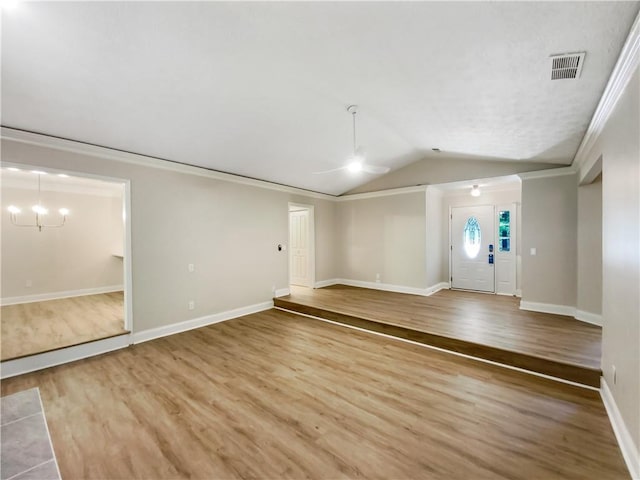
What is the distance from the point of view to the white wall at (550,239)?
4.44 metres

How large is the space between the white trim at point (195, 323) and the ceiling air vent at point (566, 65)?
531 cm

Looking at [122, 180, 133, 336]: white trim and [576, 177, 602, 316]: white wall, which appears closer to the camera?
[122, 180, 133, 336]: white trim

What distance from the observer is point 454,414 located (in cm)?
228

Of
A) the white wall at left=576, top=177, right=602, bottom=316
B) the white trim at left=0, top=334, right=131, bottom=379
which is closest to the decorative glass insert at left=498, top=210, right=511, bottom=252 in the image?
the white wall at left=576, top=177, right=602, bottom=316

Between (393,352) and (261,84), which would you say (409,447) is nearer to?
(393,352)

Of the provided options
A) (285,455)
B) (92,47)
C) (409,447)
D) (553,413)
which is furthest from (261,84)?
(553,413)

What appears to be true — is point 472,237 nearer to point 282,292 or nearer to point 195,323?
point 282,292

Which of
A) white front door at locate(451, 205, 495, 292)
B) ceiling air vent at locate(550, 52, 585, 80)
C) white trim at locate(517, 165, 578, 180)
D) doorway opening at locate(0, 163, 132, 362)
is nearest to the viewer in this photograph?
ceiling air vent at locate(550, 52, 585, 80)

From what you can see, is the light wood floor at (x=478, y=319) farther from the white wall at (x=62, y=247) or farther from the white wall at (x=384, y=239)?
the white wall at (x=62, y=247)

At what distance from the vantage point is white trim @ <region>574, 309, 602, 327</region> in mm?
4022

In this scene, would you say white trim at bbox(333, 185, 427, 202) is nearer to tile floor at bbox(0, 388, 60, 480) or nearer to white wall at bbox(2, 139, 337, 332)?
white wall at bbox(2, 139, 337, 332)

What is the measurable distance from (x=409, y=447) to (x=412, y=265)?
4.55 meters

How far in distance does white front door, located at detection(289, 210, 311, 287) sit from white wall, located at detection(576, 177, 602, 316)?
5254mm

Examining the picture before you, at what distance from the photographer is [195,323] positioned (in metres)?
4.52
